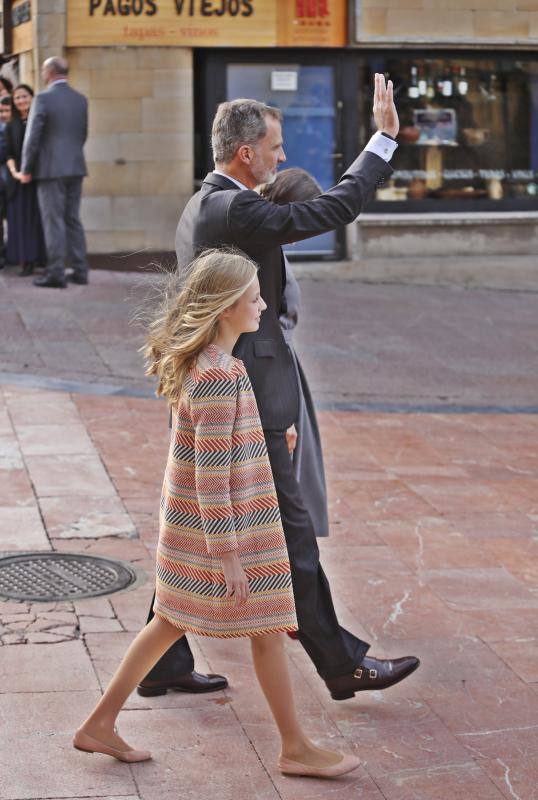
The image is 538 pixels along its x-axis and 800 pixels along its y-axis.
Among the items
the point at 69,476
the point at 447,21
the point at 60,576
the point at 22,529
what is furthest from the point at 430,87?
the point at 60,576

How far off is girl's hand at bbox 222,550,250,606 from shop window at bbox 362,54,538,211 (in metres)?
12.7

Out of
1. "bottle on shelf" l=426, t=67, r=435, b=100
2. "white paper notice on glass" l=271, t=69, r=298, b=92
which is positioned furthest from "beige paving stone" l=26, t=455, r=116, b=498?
"bottle on shelf" l=426, t=67, r=435, b=100

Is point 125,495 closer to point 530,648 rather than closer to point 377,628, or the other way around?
point 377,628

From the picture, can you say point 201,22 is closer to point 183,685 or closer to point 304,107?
point 304,107

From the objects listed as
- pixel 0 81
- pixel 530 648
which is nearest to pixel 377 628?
pixel 530 648

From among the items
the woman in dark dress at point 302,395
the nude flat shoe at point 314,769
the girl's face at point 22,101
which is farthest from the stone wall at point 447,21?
the nude flat shoe at point 314,769

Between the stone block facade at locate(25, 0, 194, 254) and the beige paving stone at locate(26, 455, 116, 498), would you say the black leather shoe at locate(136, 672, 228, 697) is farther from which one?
the stone block facade at locate(25, 0, 194, 254)

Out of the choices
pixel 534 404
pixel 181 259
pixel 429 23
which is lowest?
pixel 534 404

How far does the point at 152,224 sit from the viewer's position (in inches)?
624

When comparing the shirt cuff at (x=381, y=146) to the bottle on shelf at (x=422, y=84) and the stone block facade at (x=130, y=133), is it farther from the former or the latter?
the bottle on shelf at (x=422, y=84)

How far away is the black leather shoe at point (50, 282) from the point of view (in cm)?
1413

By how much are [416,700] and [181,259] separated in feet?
5.25

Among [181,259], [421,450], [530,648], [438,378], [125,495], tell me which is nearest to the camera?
[181,259]

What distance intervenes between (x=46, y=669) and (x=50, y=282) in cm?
953
